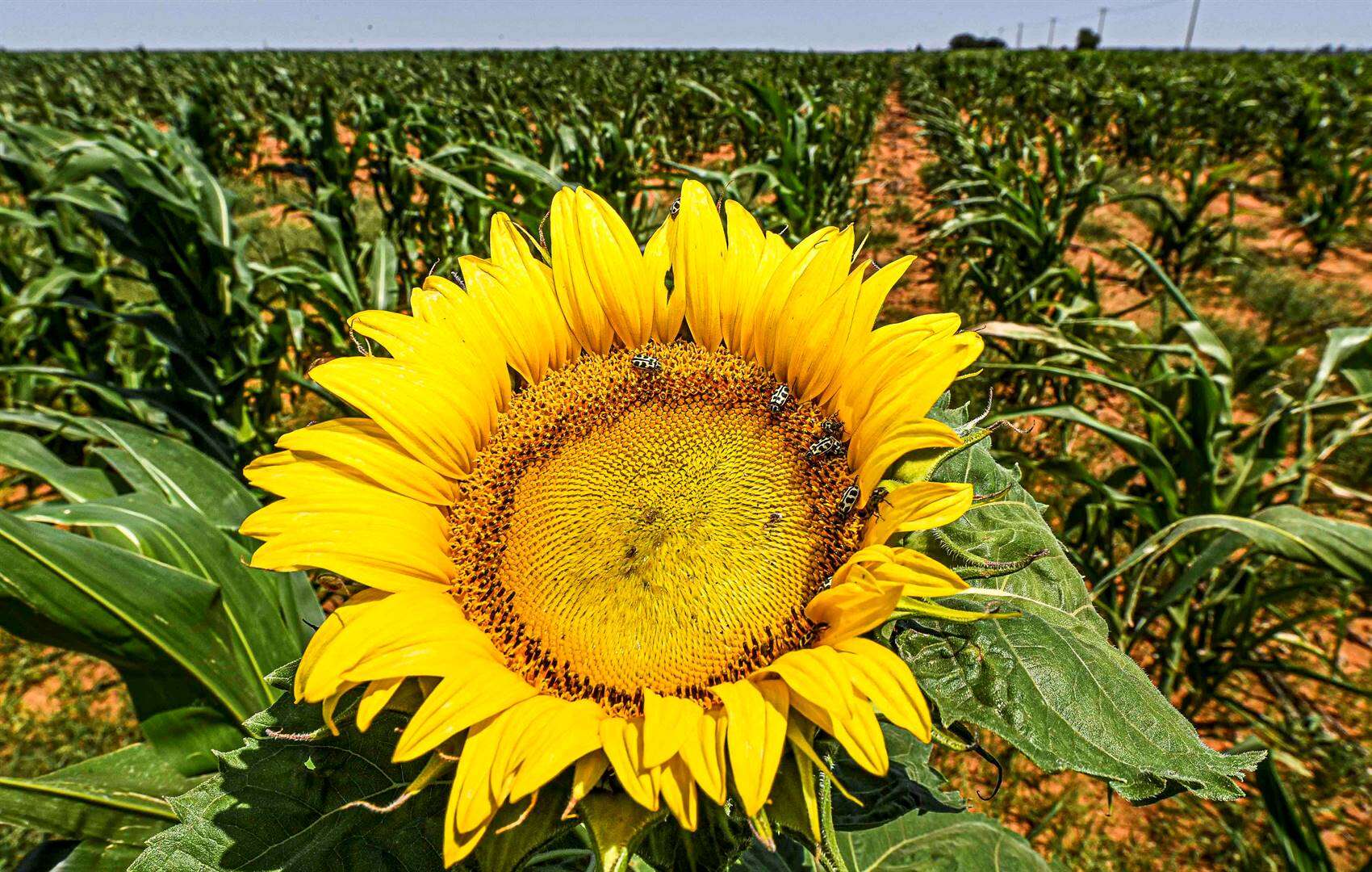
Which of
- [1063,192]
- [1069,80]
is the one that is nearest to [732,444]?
[1063,192]

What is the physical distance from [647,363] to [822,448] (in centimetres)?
31

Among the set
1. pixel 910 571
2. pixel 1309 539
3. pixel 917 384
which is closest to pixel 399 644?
pixel 910 571

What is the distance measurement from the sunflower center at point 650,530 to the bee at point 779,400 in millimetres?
11

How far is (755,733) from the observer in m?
0.73

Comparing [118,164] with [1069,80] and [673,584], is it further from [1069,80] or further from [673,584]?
[1069,80]

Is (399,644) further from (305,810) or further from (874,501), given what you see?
(874,501)

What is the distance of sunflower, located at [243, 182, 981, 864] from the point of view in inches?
29.2

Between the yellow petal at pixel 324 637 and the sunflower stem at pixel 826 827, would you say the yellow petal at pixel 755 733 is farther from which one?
the yellow petal at pixel 324 637

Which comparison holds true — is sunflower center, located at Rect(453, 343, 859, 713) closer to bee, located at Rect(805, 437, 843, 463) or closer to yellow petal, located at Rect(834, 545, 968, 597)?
bee, located at Rect(805, 437, 843, 463)

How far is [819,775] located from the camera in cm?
78

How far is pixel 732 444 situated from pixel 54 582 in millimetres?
1271

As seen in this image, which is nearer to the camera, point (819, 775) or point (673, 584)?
point (819, 775)

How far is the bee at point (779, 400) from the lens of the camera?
1089 mm

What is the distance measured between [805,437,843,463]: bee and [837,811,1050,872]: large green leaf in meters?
0.90
